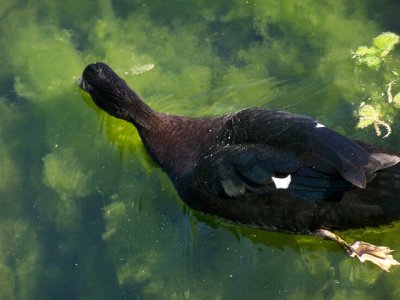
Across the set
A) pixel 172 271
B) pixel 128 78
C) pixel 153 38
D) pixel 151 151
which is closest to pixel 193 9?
pixel 153 38

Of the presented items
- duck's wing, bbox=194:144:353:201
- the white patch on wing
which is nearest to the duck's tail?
duck's wing, bbox=194:144:353:201

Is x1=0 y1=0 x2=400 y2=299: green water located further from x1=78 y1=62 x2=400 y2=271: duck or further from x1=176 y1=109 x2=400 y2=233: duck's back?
x1=176 y1=109 x2=400 y2=233: duck's back

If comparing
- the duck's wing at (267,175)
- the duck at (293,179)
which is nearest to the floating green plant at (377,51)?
the duck at (293,179)

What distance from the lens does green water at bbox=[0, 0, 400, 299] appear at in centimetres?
556

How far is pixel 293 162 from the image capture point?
492cm

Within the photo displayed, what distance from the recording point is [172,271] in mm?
5691

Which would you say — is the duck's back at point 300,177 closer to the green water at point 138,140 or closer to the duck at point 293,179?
the duck at point 293,179

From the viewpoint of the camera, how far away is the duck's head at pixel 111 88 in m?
6.40

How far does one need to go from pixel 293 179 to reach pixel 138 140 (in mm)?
2089

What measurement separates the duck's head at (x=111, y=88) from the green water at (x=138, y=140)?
274 millimetres

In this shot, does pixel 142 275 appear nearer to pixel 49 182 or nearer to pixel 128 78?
pixel 49 182

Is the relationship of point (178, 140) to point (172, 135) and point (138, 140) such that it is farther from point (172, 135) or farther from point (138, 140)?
point (138, 140)

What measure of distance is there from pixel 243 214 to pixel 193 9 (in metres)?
2.59

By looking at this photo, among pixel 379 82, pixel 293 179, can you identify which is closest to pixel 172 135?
pixel 293 179
